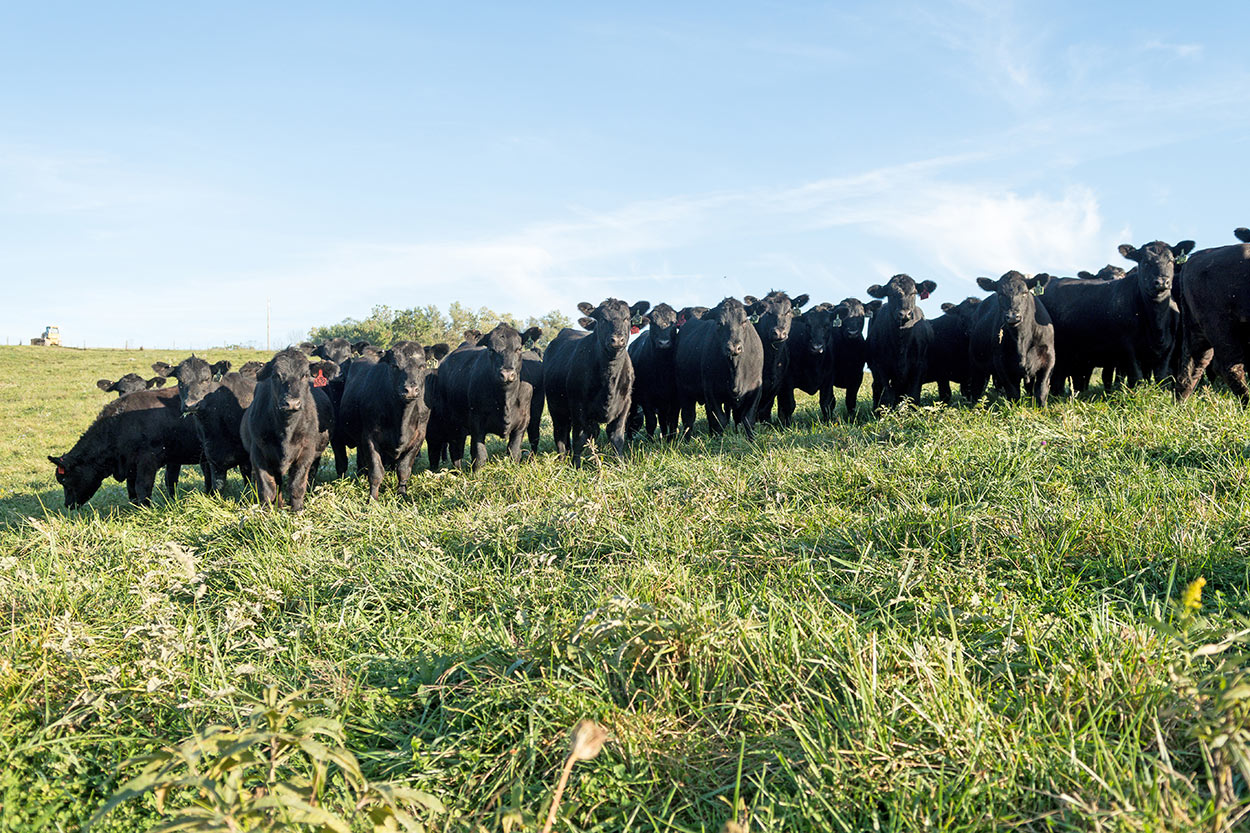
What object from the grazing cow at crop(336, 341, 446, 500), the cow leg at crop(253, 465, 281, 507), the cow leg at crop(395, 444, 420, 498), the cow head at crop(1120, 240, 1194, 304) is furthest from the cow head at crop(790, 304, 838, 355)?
the cow leg at crop(253, 465, 281, 507)

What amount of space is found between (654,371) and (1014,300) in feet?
18.8

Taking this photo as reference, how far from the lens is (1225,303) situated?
29.5ft

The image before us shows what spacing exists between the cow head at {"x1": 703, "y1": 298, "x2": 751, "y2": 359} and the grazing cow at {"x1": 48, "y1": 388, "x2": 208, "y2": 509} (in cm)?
821

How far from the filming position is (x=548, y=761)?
11.2 ft

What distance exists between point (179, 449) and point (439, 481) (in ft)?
17.2

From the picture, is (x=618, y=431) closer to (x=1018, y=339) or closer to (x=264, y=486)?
(x=264, y=486)

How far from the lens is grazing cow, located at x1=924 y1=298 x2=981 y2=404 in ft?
47.5

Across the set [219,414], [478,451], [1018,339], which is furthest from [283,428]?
[1018,339]

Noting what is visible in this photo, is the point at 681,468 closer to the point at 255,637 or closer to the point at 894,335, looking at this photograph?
the point at 255,637

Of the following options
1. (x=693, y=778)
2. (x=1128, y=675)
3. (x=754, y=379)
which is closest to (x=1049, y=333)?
(x=754, y=379)

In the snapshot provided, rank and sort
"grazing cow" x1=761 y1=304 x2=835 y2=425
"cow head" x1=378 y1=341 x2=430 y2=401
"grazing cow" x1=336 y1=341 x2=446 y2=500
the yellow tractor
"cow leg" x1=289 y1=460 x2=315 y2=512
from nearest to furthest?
"cow leg" x1=289 y1=460 x2=315 y2=512
"cow head" x1=378 y1=341 x2=430 y2=401
"grazing cow" x1=336 y1=341 x2=446 y2=500
"grazing cow" x1=761 y1=304 x2=835 y2=425
the yellow tractor

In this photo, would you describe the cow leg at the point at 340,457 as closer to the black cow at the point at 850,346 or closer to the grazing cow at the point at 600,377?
the grazing cow at the point at 600,377

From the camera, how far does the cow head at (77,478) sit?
1330cm

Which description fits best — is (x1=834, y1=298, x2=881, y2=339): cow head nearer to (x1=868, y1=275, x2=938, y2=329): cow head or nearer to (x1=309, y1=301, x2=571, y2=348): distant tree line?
(x1=868, y1=275, x2=938, y2=329): cow head
